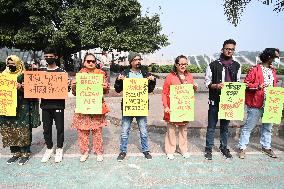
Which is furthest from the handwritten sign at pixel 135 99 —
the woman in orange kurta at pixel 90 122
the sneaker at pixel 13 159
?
the sneaker at pixel 13 159

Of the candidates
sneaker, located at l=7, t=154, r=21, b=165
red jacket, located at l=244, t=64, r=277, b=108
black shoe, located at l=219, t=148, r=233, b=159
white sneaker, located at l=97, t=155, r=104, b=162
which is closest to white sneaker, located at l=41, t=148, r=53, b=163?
sneaker, located at l=7, t=154, r=21, b=165

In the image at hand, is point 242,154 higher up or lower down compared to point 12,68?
lower down

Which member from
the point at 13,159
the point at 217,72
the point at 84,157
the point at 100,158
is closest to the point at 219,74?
the point at 217,72

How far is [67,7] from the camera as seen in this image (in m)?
26.1

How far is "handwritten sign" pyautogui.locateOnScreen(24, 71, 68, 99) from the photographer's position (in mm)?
5441

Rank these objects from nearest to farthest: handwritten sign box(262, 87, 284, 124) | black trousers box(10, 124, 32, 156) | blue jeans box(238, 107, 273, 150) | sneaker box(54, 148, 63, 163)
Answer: sneaker box(54, 148, 63, 163)
black trousers box(10, 124, 32, 156)
handwritten sign box(262, 87, 284, 124)
blue jeans box(238, 107, 273, 150)

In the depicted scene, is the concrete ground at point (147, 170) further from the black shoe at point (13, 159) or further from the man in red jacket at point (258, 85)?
the man in red jacket at point (258, 85)

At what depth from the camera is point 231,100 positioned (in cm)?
577

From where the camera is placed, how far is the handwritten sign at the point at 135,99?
566cm

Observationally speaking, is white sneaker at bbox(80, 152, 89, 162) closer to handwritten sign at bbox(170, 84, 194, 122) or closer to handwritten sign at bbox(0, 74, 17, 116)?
handwritten sign at bbox(0, 74, 17, 116)

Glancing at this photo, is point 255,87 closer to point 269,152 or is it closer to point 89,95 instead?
point 269,152

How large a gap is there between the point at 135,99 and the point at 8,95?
212 cm

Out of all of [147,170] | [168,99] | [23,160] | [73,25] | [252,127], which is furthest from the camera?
[73,25]

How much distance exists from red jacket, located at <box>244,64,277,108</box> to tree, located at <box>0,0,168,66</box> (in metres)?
19.2
